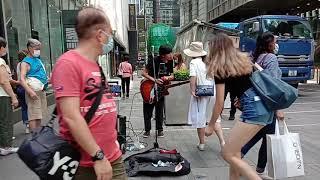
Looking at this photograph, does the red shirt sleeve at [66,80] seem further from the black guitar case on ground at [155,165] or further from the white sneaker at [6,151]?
the white sneaker at [6,151]

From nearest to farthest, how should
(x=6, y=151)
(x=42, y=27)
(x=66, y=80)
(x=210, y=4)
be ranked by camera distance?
(x=66, y=80) < (x=6, y=151) < (x=42, y=27) < (x=210, y=4)

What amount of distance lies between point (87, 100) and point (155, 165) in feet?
10.3

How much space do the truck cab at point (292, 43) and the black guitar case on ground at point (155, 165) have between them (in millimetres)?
9825

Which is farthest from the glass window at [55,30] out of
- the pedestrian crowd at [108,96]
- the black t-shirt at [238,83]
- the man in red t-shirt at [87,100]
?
the man in red t-shirt at [87,100]

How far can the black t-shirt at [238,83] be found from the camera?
3.94 m

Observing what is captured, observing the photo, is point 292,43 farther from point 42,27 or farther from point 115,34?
point 115,34

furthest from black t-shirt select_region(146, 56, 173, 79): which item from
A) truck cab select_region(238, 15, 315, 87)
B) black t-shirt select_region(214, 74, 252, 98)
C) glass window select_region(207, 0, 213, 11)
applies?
glass window select_region(207, 0, 213, 11)

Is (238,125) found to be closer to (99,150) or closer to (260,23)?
(99,150)

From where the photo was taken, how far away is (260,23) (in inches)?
593

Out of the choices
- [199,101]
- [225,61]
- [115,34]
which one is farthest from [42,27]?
[225,61]

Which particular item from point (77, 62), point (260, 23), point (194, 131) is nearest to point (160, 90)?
point (194, 131)

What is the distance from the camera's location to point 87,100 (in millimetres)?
2312

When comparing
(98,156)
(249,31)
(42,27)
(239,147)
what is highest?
(42,27)

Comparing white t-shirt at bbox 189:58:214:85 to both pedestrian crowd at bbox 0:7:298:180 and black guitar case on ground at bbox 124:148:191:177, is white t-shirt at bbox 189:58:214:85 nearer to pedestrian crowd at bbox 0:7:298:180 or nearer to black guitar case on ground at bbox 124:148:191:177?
pedestrian crowd at bbox 0:7:298:180
